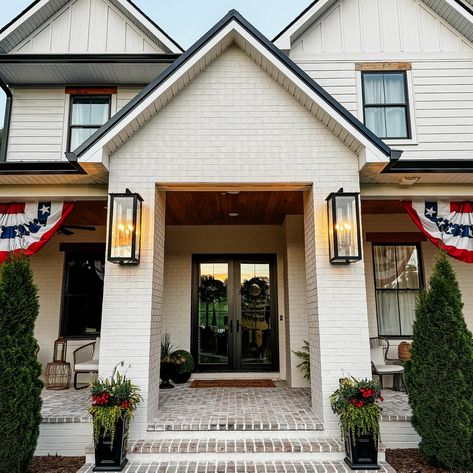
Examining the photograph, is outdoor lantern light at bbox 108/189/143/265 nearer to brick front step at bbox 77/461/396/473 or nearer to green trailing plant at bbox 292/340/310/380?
brick front step at bbox 77/461/396/473

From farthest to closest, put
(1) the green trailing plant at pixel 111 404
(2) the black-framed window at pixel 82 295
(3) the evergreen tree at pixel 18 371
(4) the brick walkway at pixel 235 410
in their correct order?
1. (2) the black-framed window at pixel 82 295
2. (4) the brick walkway at pixel 235 410
3. (1) the green trailing plant at pixel 111 404
4. (3) the evergreen tree at pixel 18 371

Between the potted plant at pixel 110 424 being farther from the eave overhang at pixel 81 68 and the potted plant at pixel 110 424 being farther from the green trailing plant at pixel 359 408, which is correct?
the eave overhang at pixel 81 68

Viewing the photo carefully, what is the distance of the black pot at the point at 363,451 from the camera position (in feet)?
14.1

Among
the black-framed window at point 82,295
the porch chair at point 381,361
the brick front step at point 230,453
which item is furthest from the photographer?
the black-framed window at point 82,295

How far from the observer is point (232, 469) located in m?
4.27

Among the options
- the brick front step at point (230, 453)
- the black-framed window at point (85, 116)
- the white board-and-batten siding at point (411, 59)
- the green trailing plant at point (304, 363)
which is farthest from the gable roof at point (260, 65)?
the green trailing plant at point (304, 363)

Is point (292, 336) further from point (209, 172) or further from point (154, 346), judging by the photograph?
point (209, 172)

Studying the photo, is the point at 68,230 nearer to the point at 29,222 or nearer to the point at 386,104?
the point at 29,222

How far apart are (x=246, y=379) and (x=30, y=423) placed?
4470 millimetres

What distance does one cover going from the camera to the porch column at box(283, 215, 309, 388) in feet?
24.4

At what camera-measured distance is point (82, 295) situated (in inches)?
321

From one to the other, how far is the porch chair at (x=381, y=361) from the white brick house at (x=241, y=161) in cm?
25

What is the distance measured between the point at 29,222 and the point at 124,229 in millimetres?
1888

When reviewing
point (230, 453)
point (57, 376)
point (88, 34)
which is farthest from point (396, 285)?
point (88, 34)
